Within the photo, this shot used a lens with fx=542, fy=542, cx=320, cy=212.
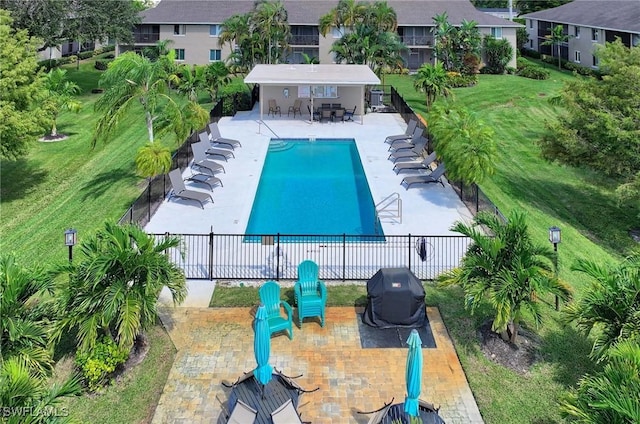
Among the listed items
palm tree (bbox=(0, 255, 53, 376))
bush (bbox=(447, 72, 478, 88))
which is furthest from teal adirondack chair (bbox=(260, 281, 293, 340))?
bush (bbox=(447, 72, 478, 88))

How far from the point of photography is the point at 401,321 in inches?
468

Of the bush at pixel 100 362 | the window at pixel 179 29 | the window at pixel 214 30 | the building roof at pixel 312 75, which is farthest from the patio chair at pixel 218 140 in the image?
the window at pixel 179 29

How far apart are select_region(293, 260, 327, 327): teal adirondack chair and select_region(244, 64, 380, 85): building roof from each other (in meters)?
19.6

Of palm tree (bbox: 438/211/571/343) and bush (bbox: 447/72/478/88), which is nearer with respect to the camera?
palm tree (bbox: 438/211/571/343)

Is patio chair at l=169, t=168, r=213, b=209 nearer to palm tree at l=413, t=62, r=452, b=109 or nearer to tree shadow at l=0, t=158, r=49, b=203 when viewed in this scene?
tree shadow at l=0, t=158, r=49, b=203

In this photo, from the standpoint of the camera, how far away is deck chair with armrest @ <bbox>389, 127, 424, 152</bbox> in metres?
25.3

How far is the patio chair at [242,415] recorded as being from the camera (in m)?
8.31

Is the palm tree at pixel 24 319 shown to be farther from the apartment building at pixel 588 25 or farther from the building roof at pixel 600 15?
the building roof at pixel 600 15

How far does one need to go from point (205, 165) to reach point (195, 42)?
121 ft

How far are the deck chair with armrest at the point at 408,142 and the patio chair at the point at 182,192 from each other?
9906mm

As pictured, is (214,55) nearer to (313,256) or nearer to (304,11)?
(304,11)

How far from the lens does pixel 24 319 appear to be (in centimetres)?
915

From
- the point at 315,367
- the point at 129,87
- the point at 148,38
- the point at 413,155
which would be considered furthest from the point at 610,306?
the point at 148,38

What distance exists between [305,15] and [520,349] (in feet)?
163
